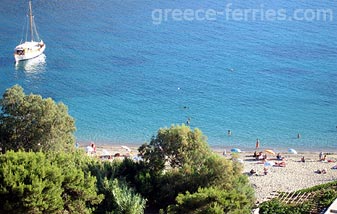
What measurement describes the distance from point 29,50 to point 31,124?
119ft

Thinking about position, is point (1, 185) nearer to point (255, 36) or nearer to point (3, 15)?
point (255, 36)

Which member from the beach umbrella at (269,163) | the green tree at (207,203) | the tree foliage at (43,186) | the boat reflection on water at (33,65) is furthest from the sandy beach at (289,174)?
the boat reflection on water at (33,65)

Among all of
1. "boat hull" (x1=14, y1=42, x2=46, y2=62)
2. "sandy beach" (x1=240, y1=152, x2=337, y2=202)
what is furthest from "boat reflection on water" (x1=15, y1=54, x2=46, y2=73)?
"sandy beach" (x1=240, y1=152, x2=337, y2=202)

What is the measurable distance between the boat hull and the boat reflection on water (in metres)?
0.42

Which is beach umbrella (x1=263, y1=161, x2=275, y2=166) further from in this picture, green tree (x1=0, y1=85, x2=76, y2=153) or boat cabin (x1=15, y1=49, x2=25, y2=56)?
boat cabin (x1=15, y1=49, x2=25, y2=56)

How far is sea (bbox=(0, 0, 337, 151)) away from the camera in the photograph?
2114 inches

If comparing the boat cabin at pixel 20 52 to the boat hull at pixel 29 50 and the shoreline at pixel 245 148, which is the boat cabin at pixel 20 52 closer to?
the boat hull at pixel 29 50

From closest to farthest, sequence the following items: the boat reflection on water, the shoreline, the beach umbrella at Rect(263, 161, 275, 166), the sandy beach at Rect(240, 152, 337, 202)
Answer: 1. the sandy beach at Rect(240, 152, 337, 202)
2. the beach umbrella at Rect(263, 161, 275, 166)
3. the shoreline
4. the boat reflection on water

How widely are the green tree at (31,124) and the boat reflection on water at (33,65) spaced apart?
1270 inches

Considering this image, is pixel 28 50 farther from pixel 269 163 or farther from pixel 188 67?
pixel 269 163

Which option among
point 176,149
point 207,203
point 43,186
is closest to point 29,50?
point 176,149

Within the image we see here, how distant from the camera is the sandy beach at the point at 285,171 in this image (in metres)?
37.3

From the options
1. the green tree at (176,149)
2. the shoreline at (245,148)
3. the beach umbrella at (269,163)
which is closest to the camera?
the green tree at (176,149)

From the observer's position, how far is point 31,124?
32.7 m
